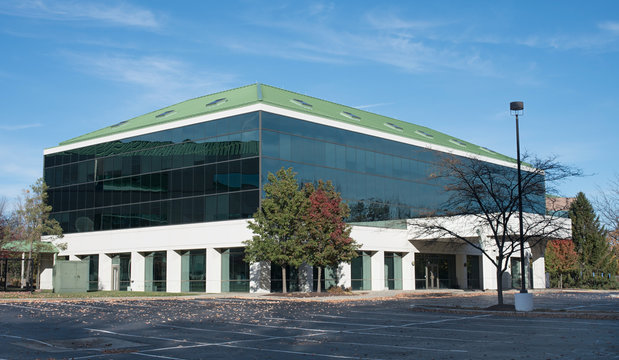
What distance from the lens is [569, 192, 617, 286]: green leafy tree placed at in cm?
5909

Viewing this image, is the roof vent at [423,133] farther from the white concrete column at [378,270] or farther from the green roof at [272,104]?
the white concrete column at [378,270]

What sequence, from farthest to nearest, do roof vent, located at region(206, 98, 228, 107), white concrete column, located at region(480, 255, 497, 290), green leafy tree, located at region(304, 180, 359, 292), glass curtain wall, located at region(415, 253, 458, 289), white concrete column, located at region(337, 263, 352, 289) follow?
glass curtain wall, located at region(415, 253, 458, 289), white concrete column, located at region(480, 255, 497, 290), roof vent, located at region(206, 98, 228, 107), white concrete column, located at region(337, 263, 352, 289), green leafy tree, located at region(304, 180, 359, 292)

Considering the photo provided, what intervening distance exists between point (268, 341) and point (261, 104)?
95.8 ft

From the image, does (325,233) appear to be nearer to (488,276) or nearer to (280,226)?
(280,226)

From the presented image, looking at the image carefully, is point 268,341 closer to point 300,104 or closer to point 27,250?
point 300,104

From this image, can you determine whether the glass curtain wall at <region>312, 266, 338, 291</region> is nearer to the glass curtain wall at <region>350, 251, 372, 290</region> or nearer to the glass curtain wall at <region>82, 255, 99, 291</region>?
the glass curtain wall at <region>350, 251, 372, 290</region>

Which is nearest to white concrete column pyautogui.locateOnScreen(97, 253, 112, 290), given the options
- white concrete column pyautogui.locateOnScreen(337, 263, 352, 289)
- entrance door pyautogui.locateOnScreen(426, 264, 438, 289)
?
white concrete column pyautogui.locateOnScreen(337, 263, 352, 289)

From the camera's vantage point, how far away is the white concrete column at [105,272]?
5278 cm

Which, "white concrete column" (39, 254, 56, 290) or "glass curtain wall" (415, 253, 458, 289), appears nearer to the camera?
"glass curtain wall" (415, 253, 458, 289)

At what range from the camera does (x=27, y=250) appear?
179 feet

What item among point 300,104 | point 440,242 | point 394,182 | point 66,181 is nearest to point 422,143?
point 394,182

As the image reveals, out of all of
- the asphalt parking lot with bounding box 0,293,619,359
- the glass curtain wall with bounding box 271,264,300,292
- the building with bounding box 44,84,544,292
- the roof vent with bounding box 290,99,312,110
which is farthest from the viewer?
the roof vent with bounding box 290,99,312,110

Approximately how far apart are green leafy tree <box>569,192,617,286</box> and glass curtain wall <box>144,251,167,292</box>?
38209mm

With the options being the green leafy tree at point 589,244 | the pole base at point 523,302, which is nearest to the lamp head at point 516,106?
the pole base at point 523,302
